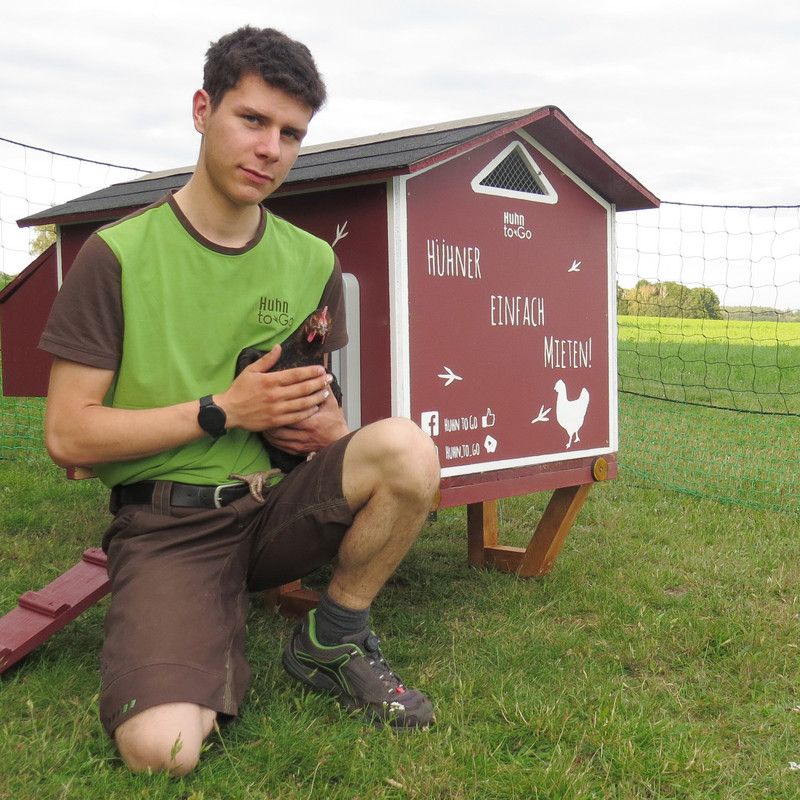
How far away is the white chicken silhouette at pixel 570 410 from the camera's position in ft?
11.4

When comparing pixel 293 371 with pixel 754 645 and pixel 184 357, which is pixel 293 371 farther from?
pixel 754 645

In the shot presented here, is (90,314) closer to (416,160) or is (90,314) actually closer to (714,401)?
(416,160)

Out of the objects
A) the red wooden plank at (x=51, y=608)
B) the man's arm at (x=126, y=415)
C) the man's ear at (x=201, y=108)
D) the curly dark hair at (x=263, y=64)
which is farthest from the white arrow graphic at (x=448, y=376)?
the red wooden plank at (x=51, y=608)

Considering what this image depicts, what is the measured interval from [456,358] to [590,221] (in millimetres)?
918

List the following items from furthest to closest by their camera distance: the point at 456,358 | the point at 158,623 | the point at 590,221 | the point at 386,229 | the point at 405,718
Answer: the point at 590,221 → the point at 456,358 → the point at 386,229 → the point at 405,718 → the point at 158,623

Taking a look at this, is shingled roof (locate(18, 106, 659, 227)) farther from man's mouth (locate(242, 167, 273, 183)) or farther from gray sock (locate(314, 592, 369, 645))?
gray sock (locate(314, 592, 369, 645))

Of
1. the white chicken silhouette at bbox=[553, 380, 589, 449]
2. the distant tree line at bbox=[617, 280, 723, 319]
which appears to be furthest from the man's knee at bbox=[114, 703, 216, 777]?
the distant tree line at bbox=[617, 280, 723, 319]

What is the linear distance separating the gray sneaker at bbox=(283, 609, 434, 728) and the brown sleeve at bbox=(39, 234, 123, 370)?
2.91 ft

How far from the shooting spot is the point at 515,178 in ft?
10.8

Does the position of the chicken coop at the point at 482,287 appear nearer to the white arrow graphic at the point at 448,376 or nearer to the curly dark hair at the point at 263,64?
the white arrow graphic at the point at 448,376

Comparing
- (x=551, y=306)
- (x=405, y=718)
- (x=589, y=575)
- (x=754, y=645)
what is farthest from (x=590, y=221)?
(x=405, y=718)

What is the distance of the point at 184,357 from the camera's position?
2391mm

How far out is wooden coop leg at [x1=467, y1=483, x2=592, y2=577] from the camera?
3684 mm

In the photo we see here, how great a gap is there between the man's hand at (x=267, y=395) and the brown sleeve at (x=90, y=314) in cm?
29
